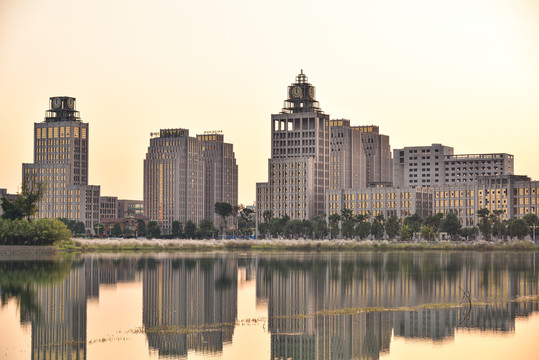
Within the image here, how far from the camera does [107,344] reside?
4900cm

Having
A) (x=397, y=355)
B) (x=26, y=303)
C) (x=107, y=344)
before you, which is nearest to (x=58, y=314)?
(x=26, y=303)

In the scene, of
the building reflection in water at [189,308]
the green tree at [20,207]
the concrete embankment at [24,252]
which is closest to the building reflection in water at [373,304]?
the building reflection in water at [189,308]

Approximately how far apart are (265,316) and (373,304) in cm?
1077

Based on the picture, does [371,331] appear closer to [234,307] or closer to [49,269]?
[234,307]

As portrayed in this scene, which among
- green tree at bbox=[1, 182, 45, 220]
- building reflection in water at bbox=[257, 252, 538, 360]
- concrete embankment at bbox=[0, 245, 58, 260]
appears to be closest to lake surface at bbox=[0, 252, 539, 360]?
building reflection in water at bbox=[257, 252, 538, 360]

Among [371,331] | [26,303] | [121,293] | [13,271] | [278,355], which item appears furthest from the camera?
[13,271]

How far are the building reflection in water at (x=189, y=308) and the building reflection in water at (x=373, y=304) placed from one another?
339cm

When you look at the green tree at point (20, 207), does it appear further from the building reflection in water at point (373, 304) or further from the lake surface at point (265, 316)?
the building reflection in water at point (373, 304)

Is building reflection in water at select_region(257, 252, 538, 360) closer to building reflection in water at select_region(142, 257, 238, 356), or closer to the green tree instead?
building reflection in water at select_region(142, 257, 238, 356)

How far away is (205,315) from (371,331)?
1346 cm

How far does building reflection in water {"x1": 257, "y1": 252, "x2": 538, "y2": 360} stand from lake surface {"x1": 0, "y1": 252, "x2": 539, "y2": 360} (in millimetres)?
96

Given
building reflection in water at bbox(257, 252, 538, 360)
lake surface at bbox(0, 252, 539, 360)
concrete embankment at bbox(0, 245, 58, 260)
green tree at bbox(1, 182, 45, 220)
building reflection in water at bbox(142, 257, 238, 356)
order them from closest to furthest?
lake surface at bbox(0, 252, 539, 360) → building reflection in water at bbox(142, 257, 238, 356) → building reflection in water at bbox(257, 252, 538, 360) → concrete embankment at bbox(0, 245, 58, 260) → green tree at bbox(1, 182, 45, 220)

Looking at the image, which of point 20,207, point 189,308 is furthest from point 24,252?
point 189,308

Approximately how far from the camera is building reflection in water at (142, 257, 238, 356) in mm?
49469
